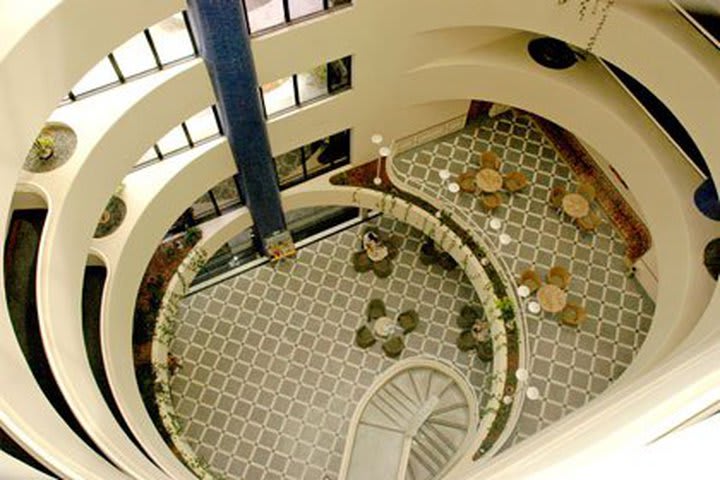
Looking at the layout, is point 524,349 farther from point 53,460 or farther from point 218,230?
point 53,460

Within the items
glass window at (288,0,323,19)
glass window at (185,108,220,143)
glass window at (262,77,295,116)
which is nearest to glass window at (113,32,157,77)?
glass window at (185,108,220,143)

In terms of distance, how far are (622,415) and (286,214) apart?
43.7 feet

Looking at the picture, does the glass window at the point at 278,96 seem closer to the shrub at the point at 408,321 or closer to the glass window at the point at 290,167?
the glass window at the point at 290,167

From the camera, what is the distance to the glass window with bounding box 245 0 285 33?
34.7ft

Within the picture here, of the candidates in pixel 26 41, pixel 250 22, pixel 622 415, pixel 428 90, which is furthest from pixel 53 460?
pixel 428 90

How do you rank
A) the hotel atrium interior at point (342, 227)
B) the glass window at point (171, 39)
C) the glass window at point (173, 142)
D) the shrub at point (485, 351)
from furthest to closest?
the shrub at point (485, 351) < the glass window at point (173, 142) < the glass window at point (171, 39) < the hotel atrium interior at point (342, 227)

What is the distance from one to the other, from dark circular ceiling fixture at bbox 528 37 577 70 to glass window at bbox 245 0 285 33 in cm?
601

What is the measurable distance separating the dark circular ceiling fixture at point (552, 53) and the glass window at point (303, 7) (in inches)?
213

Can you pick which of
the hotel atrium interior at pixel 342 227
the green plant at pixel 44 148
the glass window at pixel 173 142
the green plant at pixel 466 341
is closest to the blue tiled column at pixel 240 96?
the hotel atrium interior at pixel 342 227

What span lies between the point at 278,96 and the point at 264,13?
2.64 m

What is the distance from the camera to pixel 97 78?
417 inches

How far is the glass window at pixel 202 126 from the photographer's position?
12.9 m

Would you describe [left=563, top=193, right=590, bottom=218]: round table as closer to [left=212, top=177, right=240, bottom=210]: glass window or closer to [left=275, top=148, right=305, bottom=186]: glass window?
[left=275, top=148, right=305, bottom=186]: glass window

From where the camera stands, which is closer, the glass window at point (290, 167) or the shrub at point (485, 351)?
the glass window at point (290, 167)
